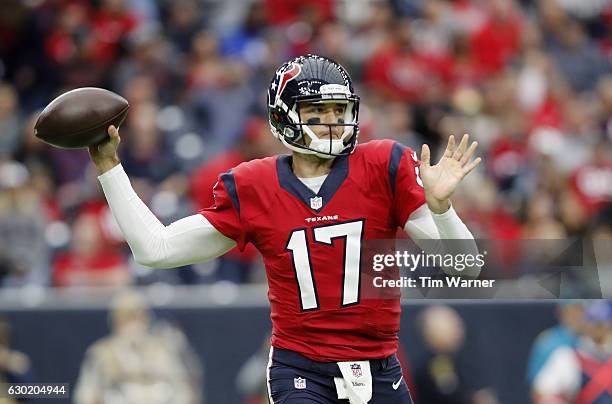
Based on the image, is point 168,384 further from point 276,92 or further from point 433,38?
point 433,38

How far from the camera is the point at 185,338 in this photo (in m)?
7.96

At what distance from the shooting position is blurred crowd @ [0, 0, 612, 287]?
8.88 meters

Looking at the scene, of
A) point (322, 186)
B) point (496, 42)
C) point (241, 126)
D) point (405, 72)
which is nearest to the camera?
point (322, 186)

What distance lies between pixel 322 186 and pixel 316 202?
3.0 inches

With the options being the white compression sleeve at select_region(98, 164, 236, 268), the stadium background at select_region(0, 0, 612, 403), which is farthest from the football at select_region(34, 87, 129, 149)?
the stadium background at select_region(0, 0, 612, 403)

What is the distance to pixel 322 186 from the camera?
4504mm

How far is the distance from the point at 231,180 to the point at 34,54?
6815 mm

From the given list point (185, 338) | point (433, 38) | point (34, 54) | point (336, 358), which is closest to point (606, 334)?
point (185, 338)

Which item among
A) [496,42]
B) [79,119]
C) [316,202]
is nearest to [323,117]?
[316,202]
